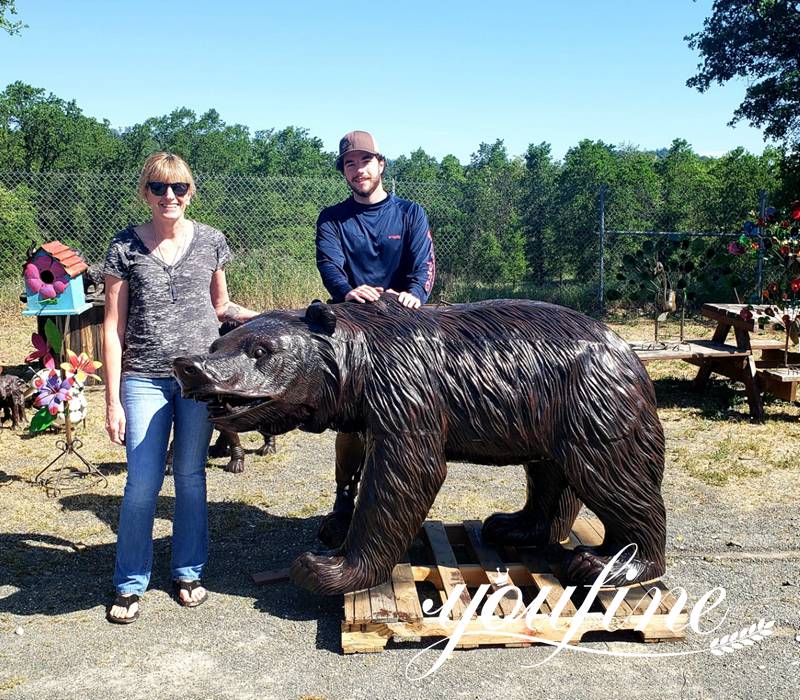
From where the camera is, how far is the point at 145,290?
335cm

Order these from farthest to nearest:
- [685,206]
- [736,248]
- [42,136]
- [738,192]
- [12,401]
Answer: [42,136] < [685,206] < [738,192] < [736,248] < [12,401]

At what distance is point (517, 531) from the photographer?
3912 millimetres

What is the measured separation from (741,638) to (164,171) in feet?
10.0

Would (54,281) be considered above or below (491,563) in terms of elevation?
above

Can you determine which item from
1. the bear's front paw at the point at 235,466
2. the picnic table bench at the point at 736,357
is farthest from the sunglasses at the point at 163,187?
the picnic table bench at the point at 736,357

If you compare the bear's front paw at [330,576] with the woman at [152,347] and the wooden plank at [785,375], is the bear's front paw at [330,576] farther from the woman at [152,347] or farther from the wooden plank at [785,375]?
the wooden plank at [785,375]

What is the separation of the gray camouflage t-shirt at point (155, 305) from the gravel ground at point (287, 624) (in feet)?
3.67

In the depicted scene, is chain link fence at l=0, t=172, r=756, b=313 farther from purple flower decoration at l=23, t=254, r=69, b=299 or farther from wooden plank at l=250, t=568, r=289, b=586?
wooden plank at l=250, t=568, r=289, b=586

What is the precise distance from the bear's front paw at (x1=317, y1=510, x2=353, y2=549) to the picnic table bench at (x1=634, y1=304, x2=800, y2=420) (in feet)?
13.2

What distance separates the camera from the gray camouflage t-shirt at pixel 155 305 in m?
3.34

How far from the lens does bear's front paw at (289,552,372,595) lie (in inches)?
126

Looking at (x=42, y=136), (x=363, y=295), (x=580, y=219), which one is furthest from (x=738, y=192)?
(x=42, y=136)

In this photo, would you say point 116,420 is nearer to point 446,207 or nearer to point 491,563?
Result: point 491,563

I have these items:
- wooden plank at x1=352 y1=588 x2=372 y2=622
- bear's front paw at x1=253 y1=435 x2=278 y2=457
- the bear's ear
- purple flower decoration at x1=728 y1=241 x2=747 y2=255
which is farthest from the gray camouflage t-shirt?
purple flower decoration at x1=728 y1=241 x2=747 y2=255
